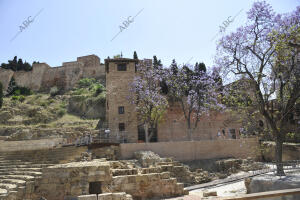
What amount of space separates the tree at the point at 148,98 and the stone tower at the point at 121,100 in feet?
2.82

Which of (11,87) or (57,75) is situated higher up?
(57,75)

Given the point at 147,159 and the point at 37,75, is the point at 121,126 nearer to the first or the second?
the point at 147,159

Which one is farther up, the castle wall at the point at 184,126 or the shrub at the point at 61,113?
the shrub at the point at 61,113

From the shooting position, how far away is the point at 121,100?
23.6 meters

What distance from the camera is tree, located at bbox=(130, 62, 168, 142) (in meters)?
21.4

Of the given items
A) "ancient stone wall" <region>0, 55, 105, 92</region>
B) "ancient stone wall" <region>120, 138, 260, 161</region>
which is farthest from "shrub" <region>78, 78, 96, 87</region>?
"ancient stone wall" <region>120, 138, 260, 161</region>

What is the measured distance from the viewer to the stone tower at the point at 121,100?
2294cm

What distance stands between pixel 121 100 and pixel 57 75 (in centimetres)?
3123

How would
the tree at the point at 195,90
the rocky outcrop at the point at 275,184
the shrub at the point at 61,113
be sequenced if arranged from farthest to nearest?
the shrub at the point at 61,113, the tree at the point at 195,90, the rocky outcrop at the point at 275,184

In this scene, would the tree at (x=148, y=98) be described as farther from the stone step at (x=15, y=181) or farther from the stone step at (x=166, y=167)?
the stone step at (x=15, y=181)

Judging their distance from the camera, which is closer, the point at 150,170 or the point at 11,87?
the point at 150,170

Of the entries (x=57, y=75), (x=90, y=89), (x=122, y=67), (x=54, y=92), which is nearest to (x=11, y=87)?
(x=57, y=75)

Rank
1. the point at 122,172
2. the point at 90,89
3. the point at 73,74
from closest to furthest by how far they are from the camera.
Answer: the point at 122,172 < the point at 90,89 < the point at 73,74

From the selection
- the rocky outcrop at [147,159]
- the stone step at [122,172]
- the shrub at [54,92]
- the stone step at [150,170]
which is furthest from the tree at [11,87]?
the stone step at [150,170]
